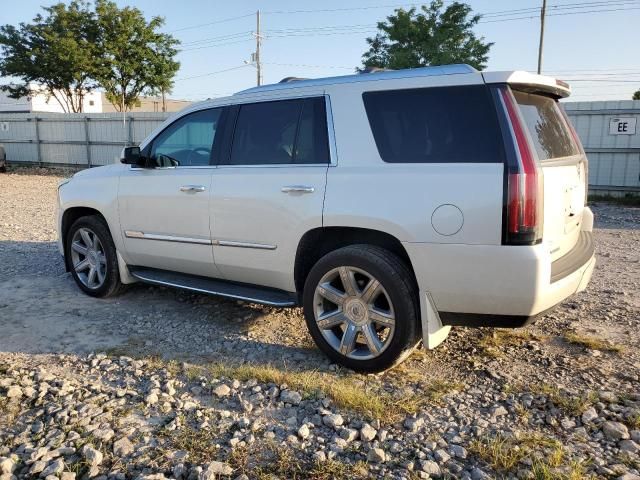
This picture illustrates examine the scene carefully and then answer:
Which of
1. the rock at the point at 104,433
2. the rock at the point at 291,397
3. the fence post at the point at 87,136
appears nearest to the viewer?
the rock at the point at 104,433

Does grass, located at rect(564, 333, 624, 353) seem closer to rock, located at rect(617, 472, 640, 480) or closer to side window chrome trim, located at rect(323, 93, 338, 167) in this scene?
rock, located at rect(617, 472, 640, 480)

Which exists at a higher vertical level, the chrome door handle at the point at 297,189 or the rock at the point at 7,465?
the chrome door handle at the point at 297,189

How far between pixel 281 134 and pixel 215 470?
2444 millimetres

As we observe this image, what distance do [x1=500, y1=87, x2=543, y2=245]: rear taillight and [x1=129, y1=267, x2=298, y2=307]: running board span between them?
168 centimetres

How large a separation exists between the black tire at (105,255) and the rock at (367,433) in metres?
3.21

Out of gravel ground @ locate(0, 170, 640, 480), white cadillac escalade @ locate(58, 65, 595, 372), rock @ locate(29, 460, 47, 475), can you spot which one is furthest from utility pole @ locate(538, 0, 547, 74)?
rock @ locate(29, 460, 47, 475)

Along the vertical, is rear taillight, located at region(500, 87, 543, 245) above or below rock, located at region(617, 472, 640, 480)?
above

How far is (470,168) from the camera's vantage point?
3209mm

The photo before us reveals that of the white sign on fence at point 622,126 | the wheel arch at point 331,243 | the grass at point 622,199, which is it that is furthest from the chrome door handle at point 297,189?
the white sign on fence at point 622,126

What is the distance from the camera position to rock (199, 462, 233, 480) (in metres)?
2.57

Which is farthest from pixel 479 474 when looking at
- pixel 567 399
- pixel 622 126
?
pixel 622 126

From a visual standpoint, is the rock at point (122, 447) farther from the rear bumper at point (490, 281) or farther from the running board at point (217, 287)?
the rear bumper at point (490, 281)

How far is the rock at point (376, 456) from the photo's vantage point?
2729 mm

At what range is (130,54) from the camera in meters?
34.8
